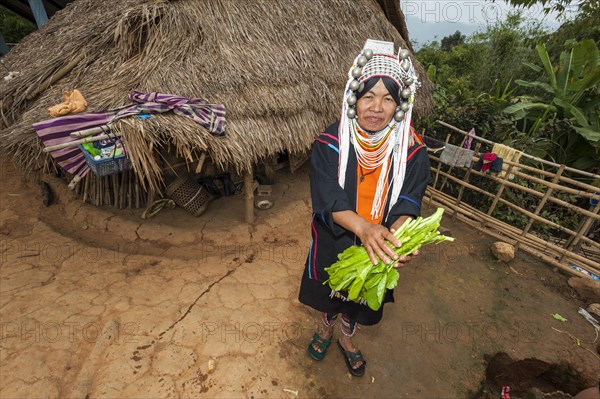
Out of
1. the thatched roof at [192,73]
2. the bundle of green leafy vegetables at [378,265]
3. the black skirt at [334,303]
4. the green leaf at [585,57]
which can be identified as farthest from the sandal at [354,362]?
the green leaf at [585,57]

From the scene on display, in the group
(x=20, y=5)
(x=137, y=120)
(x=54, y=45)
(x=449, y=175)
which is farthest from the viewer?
(x=20, y=5)

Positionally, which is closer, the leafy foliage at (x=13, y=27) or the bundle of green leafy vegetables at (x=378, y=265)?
the bundle of green leafy vegetables at (x=378, y=265)

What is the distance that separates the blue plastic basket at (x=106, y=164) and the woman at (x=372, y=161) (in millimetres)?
2683

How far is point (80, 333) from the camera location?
2893 mm

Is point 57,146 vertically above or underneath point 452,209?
above

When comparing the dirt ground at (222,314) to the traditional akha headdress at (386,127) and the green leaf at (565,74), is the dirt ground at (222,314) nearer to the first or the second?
the traditional akha headdress at (386,127)

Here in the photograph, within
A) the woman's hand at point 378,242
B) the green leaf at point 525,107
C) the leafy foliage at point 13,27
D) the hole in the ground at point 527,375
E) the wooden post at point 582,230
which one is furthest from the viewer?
the leafy foliage at point 13,27

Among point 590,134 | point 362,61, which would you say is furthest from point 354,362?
point 590,134

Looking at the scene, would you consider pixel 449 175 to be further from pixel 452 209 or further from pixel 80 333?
pixel 80 333

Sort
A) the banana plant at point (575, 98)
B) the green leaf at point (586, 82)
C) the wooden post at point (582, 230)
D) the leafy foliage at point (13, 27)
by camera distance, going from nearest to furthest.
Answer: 1. the wooden post at point (582, 230)
2. the green leaf at point (586, 82)
3. the banana plant at point (575, 98)
4. the leafy foliage at point (13, 27)

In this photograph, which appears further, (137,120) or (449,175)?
(449,175)

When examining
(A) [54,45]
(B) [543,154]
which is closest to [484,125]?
(B) [543,154]

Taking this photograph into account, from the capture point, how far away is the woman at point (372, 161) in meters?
1.65

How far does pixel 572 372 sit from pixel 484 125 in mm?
4661
